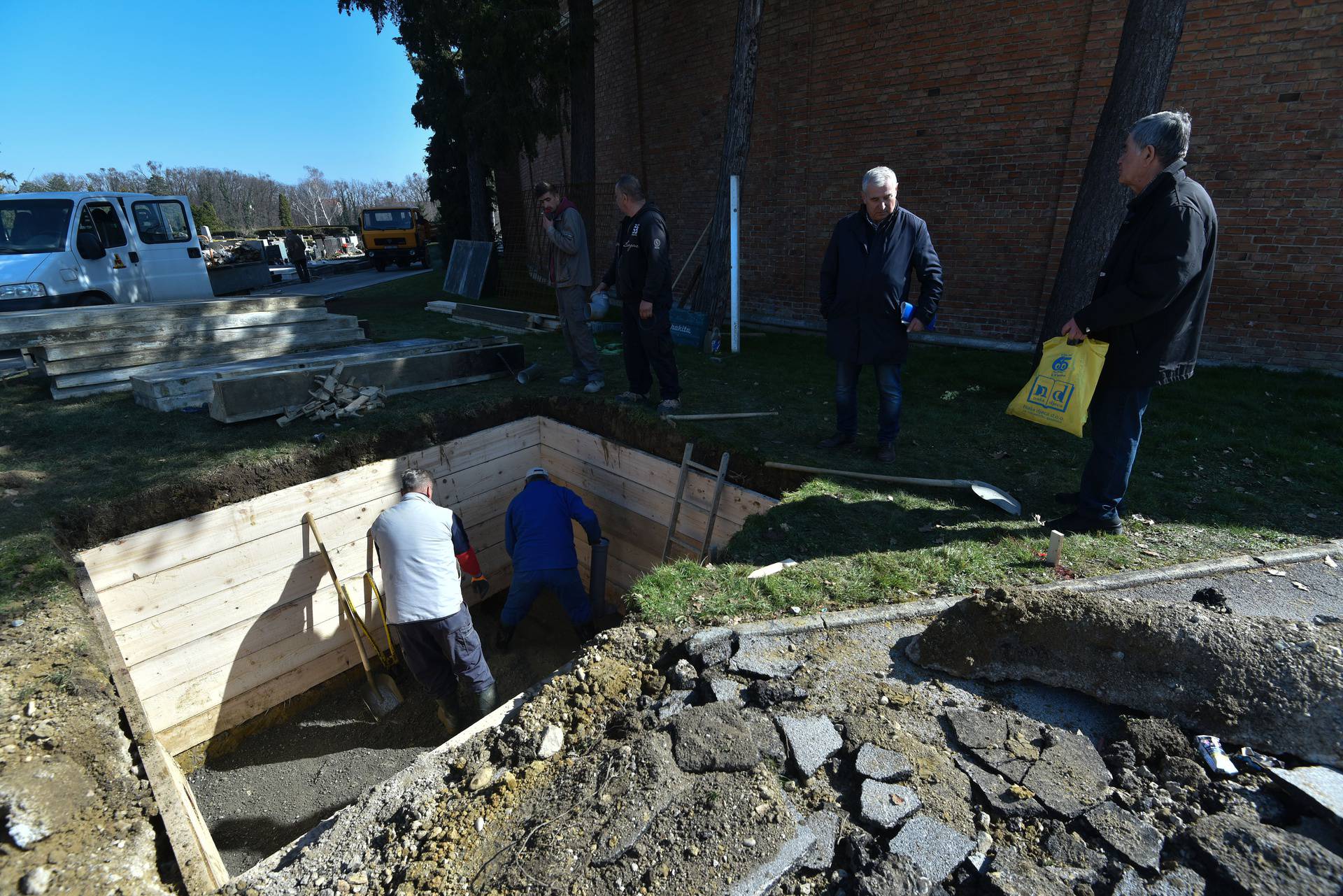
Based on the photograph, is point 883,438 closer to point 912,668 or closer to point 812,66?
point 912,668

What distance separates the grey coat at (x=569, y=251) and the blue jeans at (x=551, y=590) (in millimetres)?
2469

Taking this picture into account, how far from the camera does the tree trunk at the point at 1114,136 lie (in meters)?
4.93

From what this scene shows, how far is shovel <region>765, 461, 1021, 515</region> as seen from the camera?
12.4 feet

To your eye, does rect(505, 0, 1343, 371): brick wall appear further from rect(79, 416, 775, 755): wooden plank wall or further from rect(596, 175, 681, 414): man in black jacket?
rect(79, 416, 775, 755): wooden plank wall

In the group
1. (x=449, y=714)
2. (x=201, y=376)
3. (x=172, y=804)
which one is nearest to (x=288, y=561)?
(x=449, y=714)

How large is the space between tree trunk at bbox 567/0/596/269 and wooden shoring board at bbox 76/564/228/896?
807 cm

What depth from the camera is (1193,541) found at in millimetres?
3439

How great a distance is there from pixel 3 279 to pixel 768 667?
10.1 meters

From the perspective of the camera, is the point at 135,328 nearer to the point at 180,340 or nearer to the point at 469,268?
the point at 180,340

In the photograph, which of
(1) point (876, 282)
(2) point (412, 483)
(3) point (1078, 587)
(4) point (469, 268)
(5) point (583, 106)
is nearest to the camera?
(3) point (1078, 587)

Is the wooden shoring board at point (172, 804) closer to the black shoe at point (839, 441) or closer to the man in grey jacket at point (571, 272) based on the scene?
the man in grey jacket at point (571, 272)

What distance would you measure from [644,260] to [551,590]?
8.58 feet

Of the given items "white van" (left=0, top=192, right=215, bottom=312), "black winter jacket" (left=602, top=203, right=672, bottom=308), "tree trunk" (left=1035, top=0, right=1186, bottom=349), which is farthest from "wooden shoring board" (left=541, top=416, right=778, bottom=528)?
"white van" (left=0, top=192, right=215, bottom=312)

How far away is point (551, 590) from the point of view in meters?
4.94
